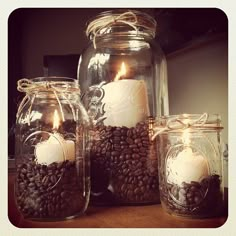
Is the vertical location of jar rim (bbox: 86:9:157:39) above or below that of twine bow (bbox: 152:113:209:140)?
above

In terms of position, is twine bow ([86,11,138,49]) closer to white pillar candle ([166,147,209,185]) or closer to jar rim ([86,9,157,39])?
jar rim ([86,9,157,39])

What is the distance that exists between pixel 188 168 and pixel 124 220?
0.26ft

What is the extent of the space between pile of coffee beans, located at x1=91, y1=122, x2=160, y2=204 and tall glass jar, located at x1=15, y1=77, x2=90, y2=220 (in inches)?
Result: 0.8

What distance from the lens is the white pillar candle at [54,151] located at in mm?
353

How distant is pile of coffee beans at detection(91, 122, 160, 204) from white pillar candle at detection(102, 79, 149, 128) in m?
0.01

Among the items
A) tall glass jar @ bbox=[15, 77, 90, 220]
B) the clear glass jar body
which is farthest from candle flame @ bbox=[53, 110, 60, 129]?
the clear glass jar body

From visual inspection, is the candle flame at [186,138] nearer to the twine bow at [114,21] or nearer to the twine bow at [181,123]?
the twine bow at [181,123]

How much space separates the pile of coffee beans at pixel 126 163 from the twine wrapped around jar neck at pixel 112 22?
0.35ft

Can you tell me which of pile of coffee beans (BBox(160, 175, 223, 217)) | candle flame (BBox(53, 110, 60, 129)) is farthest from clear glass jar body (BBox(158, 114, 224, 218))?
candle flame (BBox(53, 110, 60, 129))

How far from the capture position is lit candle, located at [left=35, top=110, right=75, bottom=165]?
0.35 meters

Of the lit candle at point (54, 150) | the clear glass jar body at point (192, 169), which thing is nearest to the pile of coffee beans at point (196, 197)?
the clear glass jar body at point (192, 169)

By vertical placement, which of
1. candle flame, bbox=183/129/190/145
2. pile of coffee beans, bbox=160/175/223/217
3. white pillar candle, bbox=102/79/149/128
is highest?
white pillar candle, bbox=102/79/149/128

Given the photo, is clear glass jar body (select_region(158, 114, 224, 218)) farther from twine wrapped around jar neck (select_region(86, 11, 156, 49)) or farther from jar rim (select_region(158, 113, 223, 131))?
twine wrapped around jar neck (select_region(86, 11, 156, 49))

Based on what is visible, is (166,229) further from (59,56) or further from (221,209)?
(59,56)
